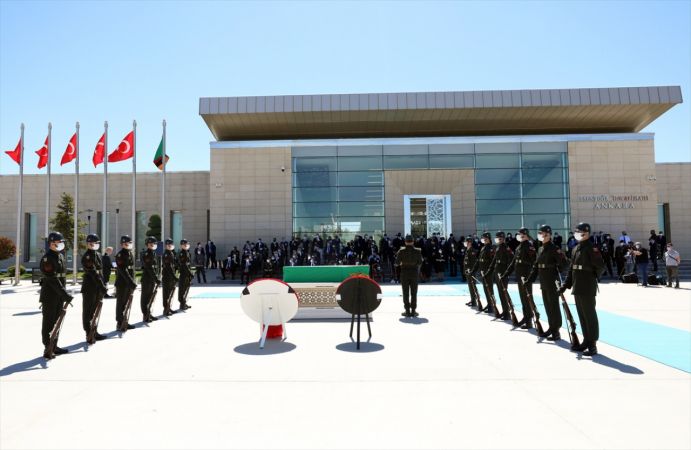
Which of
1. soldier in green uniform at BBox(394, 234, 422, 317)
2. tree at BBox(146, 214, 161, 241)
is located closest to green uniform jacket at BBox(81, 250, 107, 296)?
soldier in green uniform at BBox(394, 234, 422, 317)

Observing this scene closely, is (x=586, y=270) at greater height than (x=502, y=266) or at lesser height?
greater

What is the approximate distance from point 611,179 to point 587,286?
24371mm

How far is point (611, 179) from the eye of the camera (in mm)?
26359

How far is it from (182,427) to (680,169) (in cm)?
4061

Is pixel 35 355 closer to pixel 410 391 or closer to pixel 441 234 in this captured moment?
pixel 410 391

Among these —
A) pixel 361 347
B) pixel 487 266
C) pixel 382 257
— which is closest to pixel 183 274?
pixel 361 347

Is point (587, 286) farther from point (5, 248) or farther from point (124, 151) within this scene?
point (5, 248)

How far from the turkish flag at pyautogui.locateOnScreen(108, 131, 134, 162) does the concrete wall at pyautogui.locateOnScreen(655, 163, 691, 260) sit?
36853mm

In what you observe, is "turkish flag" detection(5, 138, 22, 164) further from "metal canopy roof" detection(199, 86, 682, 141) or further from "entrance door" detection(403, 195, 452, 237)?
"entrance door" detection(403, 195, 452, 237)

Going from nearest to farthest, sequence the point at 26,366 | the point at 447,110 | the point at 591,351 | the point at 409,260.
Result: the point at 26,366, the point at 591,351, the point at 409,260, the point at 447,110

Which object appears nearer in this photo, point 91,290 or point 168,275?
point 91,290

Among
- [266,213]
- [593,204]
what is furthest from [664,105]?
[266,213]

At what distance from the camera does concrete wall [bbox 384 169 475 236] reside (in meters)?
26.5

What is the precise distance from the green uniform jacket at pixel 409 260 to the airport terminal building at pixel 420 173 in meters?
16.3
